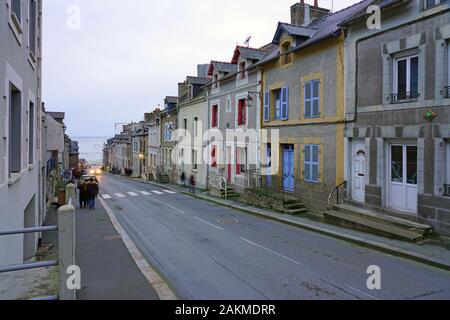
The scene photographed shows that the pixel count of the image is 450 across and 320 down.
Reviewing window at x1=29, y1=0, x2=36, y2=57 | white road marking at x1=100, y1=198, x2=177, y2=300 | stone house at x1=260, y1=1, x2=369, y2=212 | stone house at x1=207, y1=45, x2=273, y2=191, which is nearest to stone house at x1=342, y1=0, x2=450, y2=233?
stone house at x1=260, y1=1, x2=369, y2=212

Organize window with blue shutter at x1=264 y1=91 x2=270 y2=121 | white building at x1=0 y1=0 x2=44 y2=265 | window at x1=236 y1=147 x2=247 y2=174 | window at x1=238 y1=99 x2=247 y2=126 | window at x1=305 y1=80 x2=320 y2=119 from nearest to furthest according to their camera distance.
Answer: white building at x1=0 y1=0 x2=44 y2=265 → window at x1=305 y1=80 x2=320 y2=119 → window with blue shutter at x1=264 y1=91 x2=270 y2=121 → window at x1=236 y1=147 x2=247 y2=174 → window at x1=238 y1=99 x2=247 y2=126

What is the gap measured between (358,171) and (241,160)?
10.1 m

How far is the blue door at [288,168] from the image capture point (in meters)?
17.9

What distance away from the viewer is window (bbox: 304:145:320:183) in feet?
52.1

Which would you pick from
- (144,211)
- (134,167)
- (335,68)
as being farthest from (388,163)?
(134,167)

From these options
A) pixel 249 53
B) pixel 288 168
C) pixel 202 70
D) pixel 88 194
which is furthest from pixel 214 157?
pixel 202 70

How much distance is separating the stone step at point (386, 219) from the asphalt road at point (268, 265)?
1.82 meters

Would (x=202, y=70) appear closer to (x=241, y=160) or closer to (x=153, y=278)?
(x=241, y=160)

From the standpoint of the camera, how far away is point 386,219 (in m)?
11.8

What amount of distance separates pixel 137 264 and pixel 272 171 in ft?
41.1

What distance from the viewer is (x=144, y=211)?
59.2ft

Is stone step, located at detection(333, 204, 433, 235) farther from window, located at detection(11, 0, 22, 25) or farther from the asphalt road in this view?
window, located at detection(11, 0, 22, 25)

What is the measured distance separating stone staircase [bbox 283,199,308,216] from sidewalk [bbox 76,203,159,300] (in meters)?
7.55
